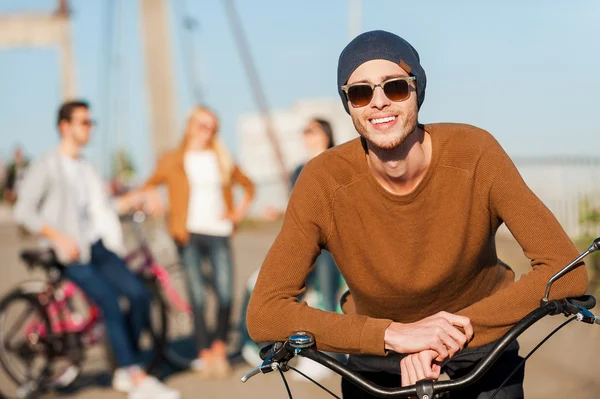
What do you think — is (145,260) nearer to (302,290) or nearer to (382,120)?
(302,290)

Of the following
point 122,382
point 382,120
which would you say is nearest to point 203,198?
point 122,382

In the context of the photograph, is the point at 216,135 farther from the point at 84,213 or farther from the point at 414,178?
the point at 414,178

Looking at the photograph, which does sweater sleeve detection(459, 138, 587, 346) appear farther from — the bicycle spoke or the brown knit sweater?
the bicycle spoke

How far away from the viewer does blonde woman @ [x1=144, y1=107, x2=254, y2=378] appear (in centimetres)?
823

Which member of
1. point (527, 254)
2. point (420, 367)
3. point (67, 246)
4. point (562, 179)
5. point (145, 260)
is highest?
point (527, 254)

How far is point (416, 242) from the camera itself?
3043mm

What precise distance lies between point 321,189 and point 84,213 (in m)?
4.68

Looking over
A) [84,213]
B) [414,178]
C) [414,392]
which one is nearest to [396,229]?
[414,178]

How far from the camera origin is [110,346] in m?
7.68

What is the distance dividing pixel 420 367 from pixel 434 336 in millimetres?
97

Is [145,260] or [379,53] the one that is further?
[145,260]

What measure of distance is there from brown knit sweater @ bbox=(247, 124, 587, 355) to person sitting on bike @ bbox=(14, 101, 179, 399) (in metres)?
4.45

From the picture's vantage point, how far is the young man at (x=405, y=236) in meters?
2.88

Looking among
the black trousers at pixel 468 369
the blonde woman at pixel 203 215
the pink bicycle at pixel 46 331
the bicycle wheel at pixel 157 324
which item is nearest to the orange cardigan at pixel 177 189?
the blonde woman at pixel 203 215
